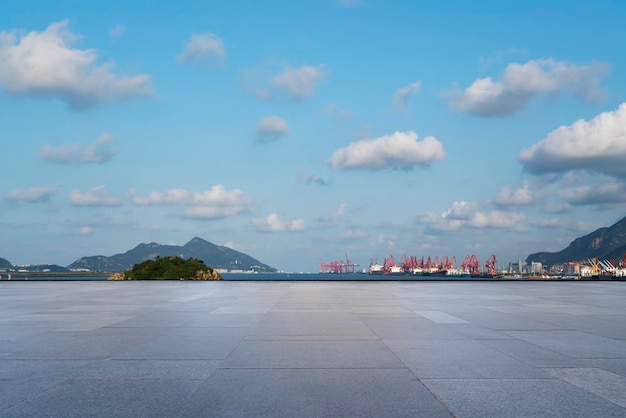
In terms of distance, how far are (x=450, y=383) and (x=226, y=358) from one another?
4.32 metres

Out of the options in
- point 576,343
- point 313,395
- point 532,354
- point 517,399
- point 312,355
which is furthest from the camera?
point 576,343

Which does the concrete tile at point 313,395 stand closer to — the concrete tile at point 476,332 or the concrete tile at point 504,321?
the concrete tile at point 476,332

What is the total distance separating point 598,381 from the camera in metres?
8.28

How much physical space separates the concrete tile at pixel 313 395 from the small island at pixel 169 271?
6059cm

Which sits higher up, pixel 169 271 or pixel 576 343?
pixel 169 271

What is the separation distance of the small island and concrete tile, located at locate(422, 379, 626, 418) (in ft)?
203

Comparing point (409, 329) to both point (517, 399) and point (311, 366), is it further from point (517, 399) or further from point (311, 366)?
point (517, 399)

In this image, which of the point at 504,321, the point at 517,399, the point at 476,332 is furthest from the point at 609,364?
the point at 504,321

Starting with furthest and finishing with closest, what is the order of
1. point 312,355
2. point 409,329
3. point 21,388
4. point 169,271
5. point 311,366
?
point 169,271 → point 409,329 → point 312,355 → point 311,366 → point 21,388

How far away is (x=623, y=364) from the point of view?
973 centimetres

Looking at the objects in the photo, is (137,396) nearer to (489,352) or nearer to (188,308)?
(489,352)

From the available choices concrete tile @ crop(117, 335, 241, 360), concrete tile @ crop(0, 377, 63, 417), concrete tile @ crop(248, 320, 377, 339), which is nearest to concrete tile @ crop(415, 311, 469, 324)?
concrete tile @ crop(248, 320, 377, 339)

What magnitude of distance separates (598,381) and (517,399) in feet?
6.92

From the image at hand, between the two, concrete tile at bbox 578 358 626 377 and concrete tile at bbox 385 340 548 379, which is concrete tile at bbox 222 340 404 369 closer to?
concrete tile at bbox 385 340 548 379
